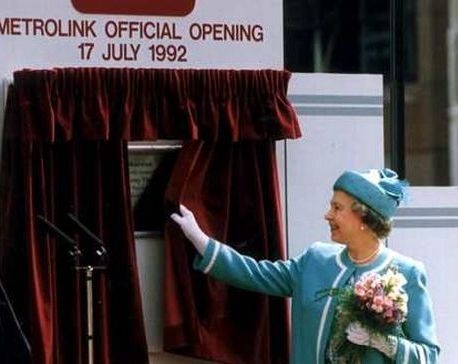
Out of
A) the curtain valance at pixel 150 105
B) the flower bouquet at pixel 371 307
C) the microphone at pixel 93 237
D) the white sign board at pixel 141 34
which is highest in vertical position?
the white sign board at pixel 141 34

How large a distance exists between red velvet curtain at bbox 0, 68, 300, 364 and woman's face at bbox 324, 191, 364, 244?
1.77ft

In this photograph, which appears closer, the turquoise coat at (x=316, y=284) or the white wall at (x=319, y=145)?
the turquoise coat at (x=316, y=284)

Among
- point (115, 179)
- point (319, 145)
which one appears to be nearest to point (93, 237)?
point (115, 179)

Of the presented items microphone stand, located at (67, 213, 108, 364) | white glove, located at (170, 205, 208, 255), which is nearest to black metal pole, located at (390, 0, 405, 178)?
white glove, located at (170, 205, 208, 255)

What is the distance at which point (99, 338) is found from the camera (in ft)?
16.5

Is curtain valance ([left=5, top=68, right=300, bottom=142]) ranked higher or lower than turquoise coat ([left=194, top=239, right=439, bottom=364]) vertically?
higher

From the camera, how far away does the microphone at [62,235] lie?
479 cm

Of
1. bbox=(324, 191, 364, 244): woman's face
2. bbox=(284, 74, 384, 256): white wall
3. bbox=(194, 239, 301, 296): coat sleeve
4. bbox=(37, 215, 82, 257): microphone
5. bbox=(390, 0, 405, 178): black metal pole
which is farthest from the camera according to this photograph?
bbox=(390, 0, 405, 178): black metal pole

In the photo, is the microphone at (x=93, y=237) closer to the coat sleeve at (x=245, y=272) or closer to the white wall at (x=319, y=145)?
the coat sleeve at (x=245, y=272)

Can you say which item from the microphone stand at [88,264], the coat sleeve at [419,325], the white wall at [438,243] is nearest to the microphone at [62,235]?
the microphone stand at [88,264]

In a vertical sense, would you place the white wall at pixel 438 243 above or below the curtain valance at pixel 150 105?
below

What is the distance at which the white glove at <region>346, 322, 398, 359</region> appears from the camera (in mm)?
4527

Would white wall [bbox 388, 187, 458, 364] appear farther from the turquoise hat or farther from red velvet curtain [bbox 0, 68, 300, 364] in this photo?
the turquoise hat

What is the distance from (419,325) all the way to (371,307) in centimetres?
24
